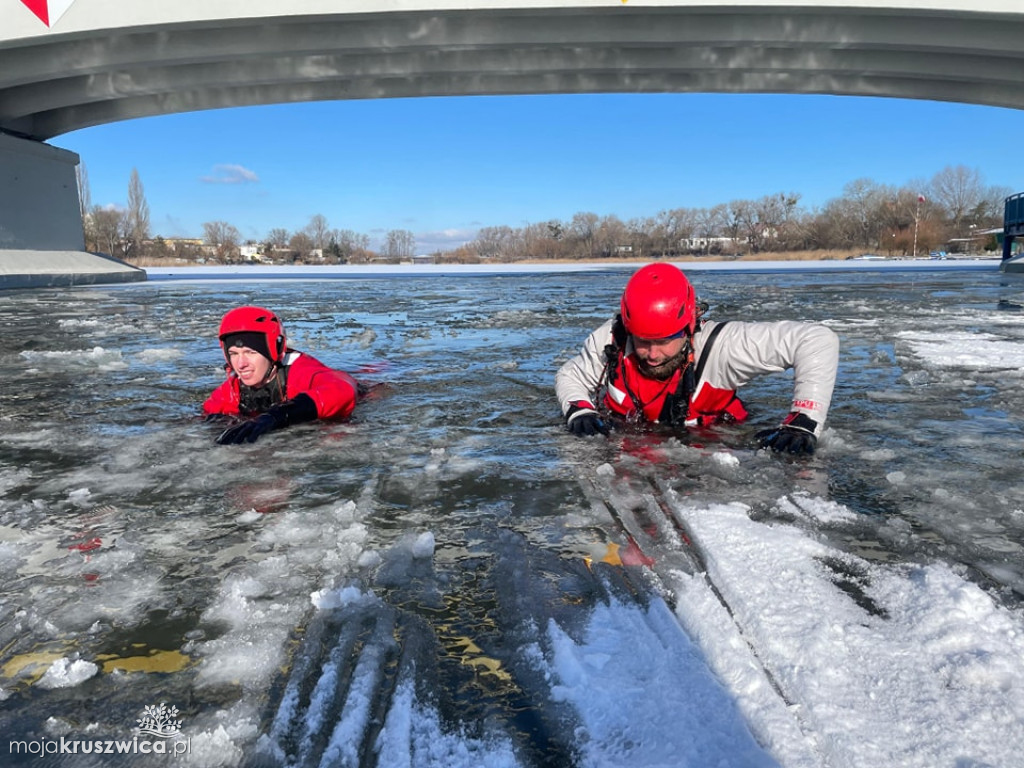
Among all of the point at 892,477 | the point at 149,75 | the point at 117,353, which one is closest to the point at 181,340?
the point at 117,353

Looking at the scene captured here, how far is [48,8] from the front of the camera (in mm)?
14430

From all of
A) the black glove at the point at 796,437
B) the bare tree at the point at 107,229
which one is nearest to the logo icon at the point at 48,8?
the black glove at the point at 796,437

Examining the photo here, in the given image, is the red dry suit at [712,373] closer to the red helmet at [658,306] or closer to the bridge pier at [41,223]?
the red helmet at [658,306]

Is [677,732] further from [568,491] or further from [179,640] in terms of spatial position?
[568,491]

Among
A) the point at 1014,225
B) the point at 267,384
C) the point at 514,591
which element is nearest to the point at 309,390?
the point at 267,384

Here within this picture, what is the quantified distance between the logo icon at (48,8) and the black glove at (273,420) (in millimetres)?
15318

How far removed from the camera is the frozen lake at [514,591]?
4.65 feet

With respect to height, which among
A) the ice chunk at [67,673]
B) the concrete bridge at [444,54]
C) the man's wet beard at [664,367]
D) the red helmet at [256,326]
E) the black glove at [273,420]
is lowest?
the ice chunk at [67,673]

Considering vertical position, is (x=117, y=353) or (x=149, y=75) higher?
(x=149, y=75)

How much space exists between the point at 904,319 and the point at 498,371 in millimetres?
6554

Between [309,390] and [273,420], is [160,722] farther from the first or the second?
[309,390]

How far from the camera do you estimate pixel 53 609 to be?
1938mm

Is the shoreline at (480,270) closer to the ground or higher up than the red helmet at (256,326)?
closer to the ground

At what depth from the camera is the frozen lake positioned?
4.65 ft
